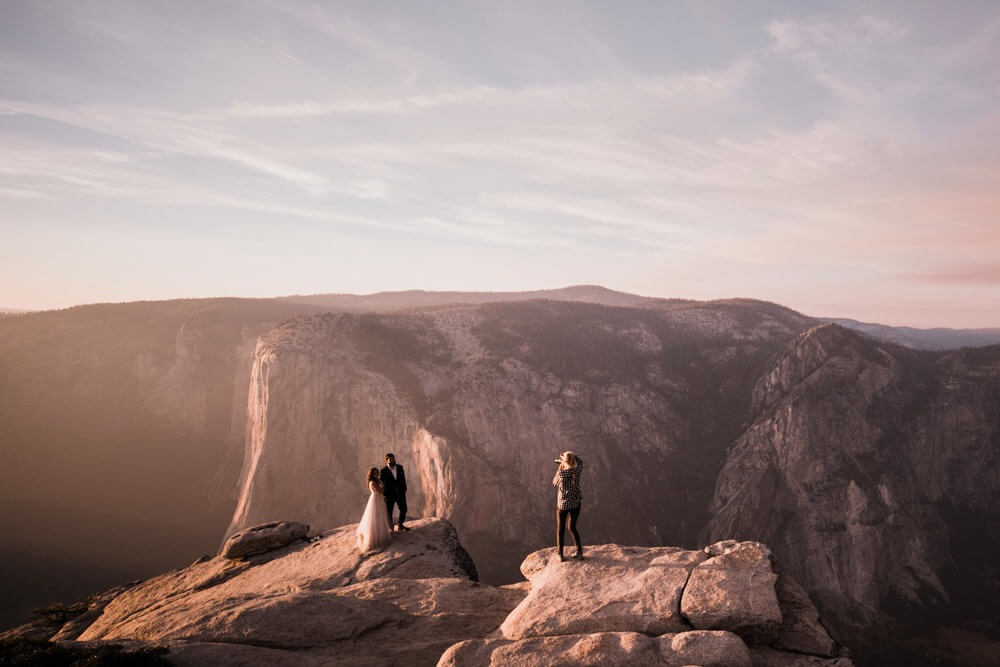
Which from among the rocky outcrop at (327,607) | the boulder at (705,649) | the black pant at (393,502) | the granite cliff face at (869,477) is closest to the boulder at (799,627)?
the boulder at (705,649)

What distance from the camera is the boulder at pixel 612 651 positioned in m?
9.16

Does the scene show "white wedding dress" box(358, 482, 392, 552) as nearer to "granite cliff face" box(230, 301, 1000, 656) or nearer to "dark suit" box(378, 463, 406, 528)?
"dark suit" box(378, 463, 406, 528)

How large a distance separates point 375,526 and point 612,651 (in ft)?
33.3

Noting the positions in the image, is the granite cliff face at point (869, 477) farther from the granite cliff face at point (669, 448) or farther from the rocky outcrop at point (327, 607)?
the rocky outcrop at point (327, 607)

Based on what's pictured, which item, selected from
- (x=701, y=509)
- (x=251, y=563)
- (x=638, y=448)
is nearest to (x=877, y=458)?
(x=701, y=509)

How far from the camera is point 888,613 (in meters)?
39.2

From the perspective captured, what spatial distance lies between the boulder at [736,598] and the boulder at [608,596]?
13.0 inches

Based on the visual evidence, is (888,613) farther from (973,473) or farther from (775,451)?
(973,473)

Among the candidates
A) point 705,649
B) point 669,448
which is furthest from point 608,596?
point 669,448

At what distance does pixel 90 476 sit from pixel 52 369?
63.0ft

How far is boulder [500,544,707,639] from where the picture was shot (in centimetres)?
1049

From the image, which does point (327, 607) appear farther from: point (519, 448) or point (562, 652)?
point (519, 448)

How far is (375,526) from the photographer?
56.2 ft

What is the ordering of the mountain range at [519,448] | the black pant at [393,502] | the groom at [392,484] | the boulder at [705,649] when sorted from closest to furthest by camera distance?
the boulder at [705,649], the groom at [392,484], the black pant at [393,502], the mountain range at [519,448]
